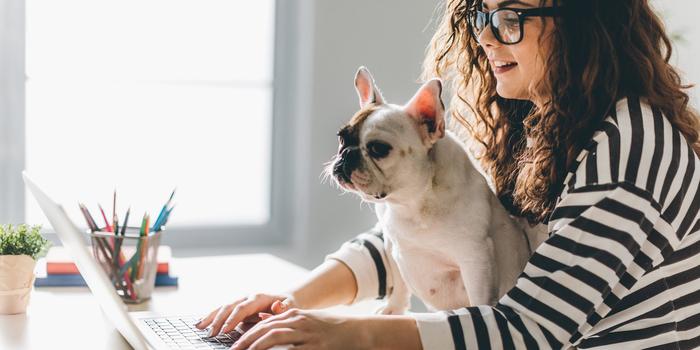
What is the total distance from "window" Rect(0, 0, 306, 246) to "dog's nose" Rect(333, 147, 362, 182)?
4.61 feet

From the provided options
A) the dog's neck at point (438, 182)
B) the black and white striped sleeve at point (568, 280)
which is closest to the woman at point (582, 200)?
the black and white striped sleeve at point (568, 280)

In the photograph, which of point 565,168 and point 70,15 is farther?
point 70,15

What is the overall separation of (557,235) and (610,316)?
0.17m

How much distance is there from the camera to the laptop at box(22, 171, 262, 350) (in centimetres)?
105

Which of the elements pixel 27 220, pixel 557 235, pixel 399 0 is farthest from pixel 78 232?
pixel 399 0

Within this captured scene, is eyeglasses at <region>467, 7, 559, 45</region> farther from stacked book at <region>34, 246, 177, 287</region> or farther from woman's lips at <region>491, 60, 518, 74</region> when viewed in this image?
stacked book at <region>34, 246, 177, 287</region>

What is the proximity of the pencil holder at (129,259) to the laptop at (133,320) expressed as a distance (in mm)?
176

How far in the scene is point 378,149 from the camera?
3.98ft

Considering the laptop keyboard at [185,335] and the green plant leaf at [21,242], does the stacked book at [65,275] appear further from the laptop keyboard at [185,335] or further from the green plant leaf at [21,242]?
the laptop keyboard at [185,335]

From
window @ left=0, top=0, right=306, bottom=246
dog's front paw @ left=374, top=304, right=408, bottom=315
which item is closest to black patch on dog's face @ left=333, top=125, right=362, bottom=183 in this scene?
dog's front paw @ left=374, top=304, right=408, bottom=315

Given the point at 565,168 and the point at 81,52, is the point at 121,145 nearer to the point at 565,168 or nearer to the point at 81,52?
the point at 81,52

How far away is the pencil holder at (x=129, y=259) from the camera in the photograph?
1.46 m

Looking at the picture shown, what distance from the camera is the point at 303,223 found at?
2.63 metres

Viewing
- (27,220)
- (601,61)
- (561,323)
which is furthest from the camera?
(27,220)
